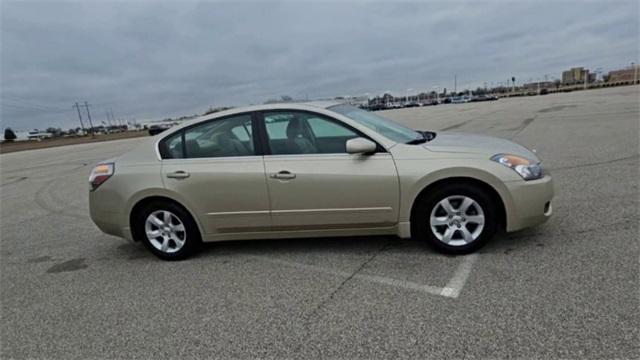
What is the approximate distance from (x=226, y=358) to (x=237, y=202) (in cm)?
159

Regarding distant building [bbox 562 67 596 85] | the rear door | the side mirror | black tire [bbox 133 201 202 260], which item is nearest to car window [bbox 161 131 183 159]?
the rear door

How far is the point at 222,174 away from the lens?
3666mm

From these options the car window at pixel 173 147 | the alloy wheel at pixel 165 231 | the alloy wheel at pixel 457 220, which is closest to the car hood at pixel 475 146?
the alloy wheel at pixel 457 220

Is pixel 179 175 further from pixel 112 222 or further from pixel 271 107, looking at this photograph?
pixel 271 107

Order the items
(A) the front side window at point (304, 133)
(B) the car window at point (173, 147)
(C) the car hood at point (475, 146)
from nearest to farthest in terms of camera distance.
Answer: (C) the car hood at point (475, 146)
(A) the front side window at point (304, 133)
(B) the car window at point (173, 147)

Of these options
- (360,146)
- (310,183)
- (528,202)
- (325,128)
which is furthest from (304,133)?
(528,202)

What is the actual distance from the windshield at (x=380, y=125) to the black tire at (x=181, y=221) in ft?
6.17

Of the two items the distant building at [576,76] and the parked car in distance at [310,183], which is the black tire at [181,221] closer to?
the parked car in distance at [310,183]

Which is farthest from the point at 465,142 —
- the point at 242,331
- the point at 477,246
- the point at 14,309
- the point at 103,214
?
the point at 14,309

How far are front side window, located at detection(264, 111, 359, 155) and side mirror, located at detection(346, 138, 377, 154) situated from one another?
0.17 m

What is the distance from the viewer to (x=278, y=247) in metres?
4.12

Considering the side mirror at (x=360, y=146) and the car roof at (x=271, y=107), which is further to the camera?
the car roof at (x=271, y=107)

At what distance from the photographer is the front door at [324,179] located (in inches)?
137

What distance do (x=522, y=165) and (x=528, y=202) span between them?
0.34 meters
